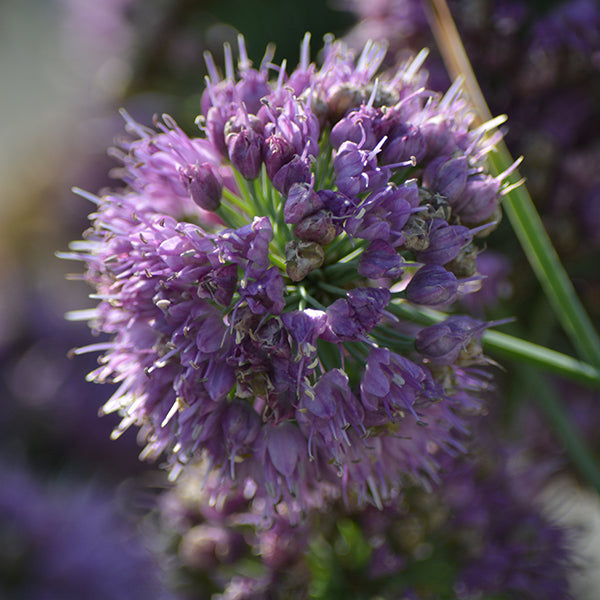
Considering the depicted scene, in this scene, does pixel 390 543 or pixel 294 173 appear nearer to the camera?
pixel 294 173

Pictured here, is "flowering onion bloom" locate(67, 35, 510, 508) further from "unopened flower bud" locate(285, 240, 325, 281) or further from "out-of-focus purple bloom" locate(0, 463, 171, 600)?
"out-of-focus purple bloom" locate(0, 463, 171, 600)

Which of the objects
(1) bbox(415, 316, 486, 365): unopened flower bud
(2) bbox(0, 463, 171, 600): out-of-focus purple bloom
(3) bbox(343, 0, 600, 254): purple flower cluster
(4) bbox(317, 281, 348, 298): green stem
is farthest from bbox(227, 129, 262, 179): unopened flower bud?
(2) bbox(0, 463, 171, 600): out-of-focus purple bloom

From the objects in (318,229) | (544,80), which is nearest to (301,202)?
(318,229)

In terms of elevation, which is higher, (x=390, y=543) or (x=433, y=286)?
(x=433, y=286)

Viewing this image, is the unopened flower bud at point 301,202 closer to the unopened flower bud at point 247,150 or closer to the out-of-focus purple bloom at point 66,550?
the unopened flower bud at point 247,150

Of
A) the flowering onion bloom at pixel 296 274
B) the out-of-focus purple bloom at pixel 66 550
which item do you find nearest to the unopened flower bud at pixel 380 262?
the flowering onion bloom at pixel 296 274

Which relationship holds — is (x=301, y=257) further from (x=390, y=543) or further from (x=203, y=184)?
(x=390, y=543)

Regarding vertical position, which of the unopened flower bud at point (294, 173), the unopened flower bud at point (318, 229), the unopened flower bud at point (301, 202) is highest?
the unopened flower bud at point (294, 173)

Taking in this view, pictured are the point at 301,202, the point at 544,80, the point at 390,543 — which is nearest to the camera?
the point at 301,202

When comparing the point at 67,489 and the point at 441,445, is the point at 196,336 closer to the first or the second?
the point at 441,445
